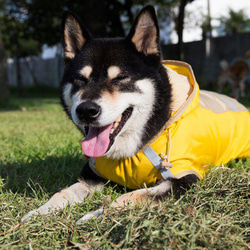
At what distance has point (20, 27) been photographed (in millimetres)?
18203

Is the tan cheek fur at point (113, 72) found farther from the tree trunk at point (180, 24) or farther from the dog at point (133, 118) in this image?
the tree trunk at point (180, 24)

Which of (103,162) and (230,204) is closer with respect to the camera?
(230,204)

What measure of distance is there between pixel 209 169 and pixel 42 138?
8.76ft

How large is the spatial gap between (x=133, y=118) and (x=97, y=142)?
325 mm

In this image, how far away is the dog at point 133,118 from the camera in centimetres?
200

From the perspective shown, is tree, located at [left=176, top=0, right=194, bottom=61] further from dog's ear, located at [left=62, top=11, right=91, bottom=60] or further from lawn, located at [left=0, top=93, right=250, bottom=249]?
lawn, located at [left=0, top=93, right=250, bottom=249]

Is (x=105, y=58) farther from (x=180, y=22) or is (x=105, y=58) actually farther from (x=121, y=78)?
(x=180, y=22)

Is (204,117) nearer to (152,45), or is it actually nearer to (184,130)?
(184,130)

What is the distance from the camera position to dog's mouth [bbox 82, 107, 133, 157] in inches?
80.0

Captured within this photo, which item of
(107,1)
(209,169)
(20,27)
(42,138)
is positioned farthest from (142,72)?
(20,27)

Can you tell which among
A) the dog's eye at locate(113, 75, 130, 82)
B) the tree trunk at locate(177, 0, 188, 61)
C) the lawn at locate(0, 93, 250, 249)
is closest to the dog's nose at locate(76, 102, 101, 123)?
the dog's eye at locate(113, 75, 130, 82)

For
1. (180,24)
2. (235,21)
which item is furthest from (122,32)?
(235,21)

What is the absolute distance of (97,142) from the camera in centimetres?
207

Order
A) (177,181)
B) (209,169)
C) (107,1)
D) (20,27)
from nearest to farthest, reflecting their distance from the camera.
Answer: (177,181)
(209,169)
(107,1)
(20,27)
